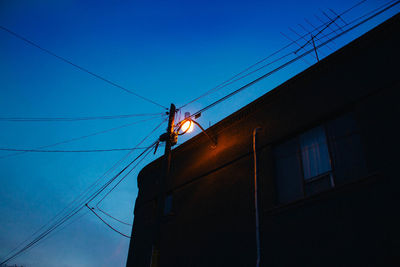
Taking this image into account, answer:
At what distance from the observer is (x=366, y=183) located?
6422mm

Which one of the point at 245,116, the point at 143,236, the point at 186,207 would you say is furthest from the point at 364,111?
the point at 143,236

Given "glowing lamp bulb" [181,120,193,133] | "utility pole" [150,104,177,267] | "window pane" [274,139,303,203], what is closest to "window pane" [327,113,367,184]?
"window pane" [274,139,303,203]

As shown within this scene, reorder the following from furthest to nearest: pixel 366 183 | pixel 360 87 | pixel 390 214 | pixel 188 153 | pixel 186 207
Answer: pixel 188 153
pixel 186 207
pixel 360 87
pixel 366 183
pixel 390 214

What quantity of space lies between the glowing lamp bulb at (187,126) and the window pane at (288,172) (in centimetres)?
271

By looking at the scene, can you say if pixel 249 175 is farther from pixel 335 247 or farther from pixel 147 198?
pixel 147 198

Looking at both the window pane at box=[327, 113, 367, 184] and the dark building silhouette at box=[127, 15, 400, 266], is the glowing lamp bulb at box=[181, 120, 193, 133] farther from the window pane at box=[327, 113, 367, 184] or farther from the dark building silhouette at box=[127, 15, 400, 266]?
the window pane at box=[327, 113, 367, 184]

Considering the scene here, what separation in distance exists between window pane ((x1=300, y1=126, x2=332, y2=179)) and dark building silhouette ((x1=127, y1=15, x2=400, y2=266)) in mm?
26

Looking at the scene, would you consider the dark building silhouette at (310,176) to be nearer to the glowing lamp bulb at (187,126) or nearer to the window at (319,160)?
the window at (319,160)

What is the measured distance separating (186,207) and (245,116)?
3.75 metres

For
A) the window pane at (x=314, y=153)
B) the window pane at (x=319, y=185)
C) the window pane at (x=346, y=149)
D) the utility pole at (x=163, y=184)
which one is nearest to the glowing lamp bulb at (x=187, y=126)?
the utility pole at (x=163, y=184)

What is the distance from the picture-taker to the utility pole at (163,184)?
812 cm

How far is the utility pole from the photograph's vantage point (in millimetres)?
8125

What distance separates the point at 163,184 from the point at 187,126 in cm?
203

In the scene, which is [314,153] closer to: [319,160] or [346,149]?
[319,160]
